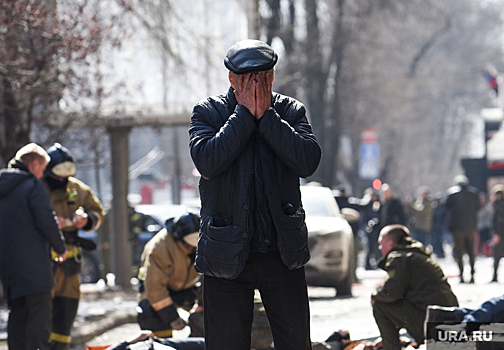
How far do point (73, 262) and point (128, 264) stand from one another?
632 cm

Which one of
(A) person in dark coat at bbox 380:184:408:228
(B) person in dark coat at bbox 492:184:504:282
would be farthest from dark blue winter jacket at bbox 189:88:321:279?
(A) person in dark coat at bbox 380:184:408:228

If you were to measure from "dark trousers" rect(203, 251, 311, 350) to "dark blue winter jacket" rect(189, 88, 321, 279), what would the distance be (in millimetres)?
94

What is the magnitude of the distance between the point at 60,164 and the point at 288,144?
370cm

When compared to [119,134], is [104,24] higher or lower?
higher

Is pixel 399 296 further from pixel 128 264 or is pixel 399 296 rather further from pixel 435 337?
pixel 128 264

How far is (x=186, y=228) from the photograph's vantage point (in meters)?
6.46

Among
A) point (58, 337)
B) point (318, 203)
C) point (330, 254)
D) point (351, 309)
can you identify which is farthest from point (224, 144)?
point (318, 203)

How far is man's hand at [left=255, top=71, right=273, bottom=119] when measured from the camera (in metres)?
3.66

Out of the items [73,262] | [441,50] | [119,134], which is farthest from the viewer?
[441,50]

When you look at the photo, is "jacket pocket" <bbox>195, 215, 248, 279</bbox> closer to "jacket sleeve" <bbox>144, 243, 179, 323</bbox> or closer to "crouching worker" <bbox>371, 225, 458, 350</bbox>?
"jacket sleeve" <bbox>144, 243, 179, 323</bbox>

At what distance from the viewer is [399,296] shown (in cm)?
635

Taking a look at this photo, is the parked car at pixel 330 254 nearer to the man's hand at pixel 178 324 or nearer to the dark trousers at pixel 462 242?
the dark trousers at pixel 462 242

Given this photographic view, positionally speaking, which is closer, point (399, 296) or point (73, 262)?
point (399, 296)

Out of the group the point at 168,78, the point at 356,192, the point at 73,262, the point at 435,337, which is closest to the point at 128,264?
the point at 168,78
